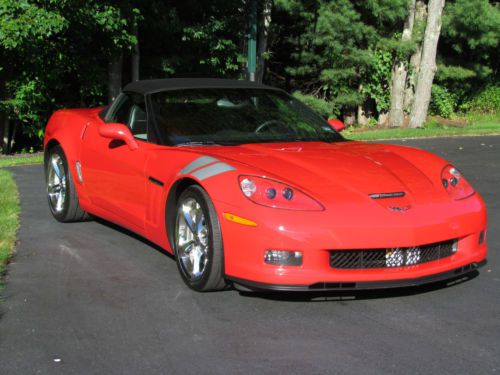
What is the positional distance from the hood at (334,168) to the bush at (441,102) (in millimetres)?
→ 19493

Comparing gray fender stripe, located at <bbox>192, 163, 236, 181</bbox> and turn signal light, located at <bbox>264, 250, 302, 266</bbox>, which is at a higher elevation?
gray fender stripe, located at <bbox>192, 163, 236, 181</bbox>

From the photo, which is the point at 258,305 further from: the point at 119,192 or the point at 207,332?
the point at 119,192

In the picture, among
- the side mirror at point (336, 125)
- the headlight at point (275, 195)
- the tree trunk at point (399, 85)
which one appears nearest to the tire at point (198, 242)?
the headlight at point (275, 195)

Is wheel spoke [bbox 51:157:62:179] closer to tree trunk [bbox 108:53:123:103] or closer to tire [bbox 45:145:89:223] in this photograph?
tire [bbox 45:145:89:223]

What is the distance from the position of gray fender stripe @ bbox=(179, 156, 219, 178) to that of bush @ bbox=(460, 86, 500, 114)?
22.1 metres

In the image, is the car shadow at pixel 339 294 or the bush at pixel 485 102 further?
the bush at pixel 485 102

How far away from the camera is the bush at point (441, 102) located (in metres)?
24.3

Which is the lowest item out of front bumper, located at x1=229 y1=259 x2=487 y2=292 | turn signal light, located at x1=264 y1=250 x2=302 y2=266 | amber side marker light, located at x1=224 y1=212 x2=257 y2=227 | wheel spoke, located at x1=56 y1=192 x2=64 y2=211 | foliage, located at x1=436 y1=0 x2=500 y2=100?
wheel spoke, located at x1=56 y1=192 x2=64 y2=211

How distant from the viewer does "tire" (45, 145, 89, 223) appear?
6.97 meters

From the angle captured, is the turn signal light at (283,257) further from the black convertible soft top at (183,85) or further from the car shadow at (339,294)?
the black convertible soft top at (183,85)

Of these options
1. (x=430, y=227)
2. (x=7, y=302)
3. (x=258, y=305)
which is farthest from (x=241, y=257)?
(x=7, y=302)

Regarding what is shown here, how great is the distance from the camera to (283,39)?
24.5 meters

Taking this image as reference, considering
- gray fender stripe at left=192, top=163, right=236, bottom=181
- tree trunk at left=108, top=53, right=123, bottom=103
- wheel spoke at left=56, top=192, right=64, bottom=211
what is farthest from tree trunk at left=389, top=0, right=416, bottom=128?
gray fender stripe at left=192, top=163, right=236, bottom=181

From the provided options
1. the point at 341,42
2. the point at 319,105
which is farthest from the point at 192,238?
the point at 341,42
